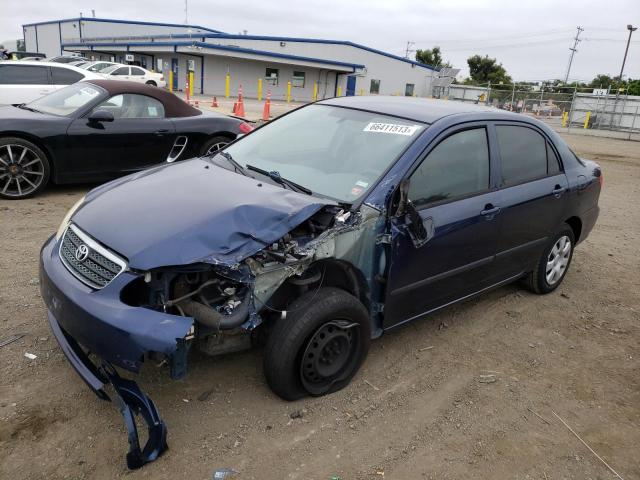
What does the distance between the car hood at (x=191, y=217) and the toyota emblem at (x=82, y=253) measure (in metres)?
0.09

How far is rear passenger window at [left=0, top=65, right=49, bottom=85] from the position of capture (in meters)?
10.1

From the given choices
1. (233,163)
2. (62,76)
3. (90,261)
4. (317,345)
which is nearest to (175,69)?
(62,76)

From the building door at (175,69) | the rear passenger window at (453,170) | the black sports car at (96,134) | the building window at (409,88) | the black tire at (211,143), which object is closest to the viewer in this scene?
the rear passenger window at (453,170)

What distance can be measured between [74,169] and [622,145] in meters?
20.7

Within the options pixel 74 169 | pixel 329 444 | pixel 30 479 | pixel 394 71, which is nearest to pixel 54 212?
pixel 74 169

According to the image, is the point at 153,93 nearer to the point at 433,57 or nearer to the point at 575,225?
the point at 575,225

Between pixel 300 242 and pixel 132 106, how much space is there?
4930 millimetres

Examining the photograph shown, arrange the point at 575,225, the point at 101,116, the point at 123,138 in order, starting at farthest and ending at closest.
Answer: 1. the point at 123,138
2. the point at 101,116
3. the point at 575,225

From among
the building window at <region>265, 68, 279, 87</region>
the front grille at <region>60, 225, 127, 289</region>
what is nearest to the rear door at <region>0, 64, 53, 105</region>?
the front grille at <region>60, 225, 127, 289</region>

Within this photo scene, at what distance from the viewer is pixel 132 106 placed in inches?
264

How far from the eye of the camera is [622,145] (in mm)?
20188

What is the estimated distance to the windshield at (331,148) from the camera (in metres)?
3.17

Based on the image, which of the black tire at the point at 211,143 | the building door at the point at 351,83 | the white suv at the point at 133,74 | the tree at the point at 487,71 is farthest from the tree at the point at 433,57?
the black tire at the point at 211,143

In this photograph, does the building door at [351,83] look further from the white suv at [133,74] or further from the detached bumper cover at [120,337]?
the detached bumper cover at [120,337]
